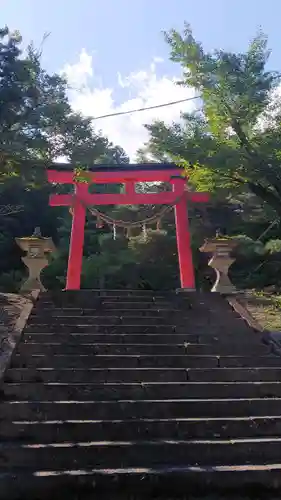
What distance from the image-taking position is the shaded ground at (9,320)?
6.00 meters

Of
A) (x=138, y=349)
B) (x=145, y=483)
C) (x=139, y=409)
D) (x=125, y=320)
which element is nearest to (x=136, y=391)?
(x=139, y=409)

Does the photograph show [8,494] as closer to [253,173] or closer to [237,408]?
[237,408]

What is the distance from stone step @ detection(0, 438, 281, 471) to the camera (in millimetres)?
4133

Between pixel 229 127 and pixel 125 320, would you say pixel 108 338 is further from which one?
Result: pixel 229 127

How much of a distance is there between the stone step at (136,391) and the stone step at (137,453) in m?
0.80

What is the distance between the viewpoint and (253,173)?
8242 millimetres

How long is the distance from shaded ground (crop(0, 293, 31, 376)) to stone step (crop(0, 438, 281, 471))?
1462 mm

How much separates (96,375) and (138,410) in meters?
0.87

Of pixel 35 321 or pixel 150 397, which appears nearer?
pixel 150 397

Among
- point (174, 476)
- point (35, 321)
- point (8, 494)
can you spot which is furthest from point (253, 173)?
point (8, 494)

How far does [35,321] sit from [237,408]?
360 centimetres

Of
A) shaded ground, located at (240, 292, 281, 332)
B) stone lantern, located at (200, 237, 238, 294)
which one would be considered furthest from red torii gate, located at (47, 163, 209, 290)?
shaded ground, located at (240, 292, 281, 332)

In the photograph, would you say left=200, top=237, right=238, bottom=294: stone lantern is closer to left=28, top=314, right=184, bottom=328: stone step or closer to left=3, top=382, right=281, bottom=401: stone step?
left=28, top=314, right=184, bottom=328: stone step

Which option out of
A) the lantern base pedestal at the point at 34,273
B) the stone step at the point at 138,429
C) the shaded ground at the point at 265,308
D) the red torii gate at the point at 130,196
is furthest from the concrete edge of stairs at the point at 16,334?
the red torii gate at the point at 130,196
